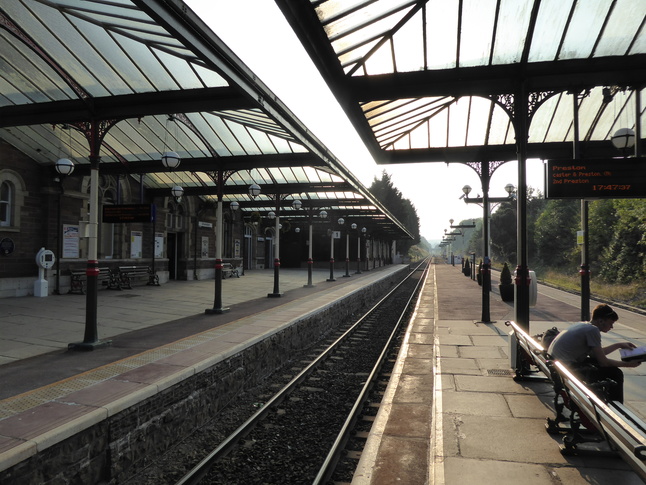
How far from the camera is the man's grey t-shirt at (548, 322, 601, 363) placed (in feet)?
12.5

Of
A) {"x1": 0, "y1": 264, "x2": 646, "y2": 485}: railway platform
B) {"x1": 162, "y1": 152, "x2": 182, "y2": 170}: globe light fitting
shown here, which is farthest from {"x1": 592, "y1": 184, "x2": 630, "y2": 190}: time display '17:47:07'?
{"x1": 162, "y1": 152, "x2": 182, "y2": 170}: globe light fitting

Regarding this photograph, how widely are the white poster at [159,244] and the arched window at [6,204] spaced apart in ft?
19.3

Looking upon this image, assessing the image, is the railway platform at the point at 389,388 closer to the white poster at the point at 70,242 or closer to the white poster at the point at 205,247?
the white poster at the point at 70,242

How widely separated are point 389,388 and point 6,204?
11842 mm

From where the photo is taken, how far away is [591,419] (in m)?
3.05

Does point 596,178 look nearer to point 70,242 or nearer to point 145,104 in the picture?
point 145,104

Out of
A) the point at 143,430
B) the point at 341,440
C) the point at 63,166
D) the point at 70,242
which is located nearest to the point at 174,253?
the point at 70,242

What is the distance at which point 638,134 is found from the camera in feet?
23.0

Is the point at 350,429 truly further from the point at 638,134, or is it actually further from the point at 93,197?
the point at 638,134

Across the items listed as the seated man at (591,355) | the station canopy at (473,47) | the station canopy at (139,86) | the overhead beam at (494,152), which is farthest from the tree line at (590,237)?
the station canopy at (139,86)

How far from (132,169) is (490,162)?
1011cm

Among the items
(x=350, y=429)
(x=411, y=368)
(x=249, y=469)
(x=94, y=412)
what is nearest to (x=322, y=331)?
(x=411, y=368)

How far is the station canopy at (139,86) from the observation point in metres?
5.67

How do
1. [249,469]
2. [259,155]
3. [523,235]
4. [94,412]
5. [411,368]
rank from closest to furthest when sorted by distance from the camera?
[94,412] < [249,469] < [523,235] < [411,368] < [259,155]
